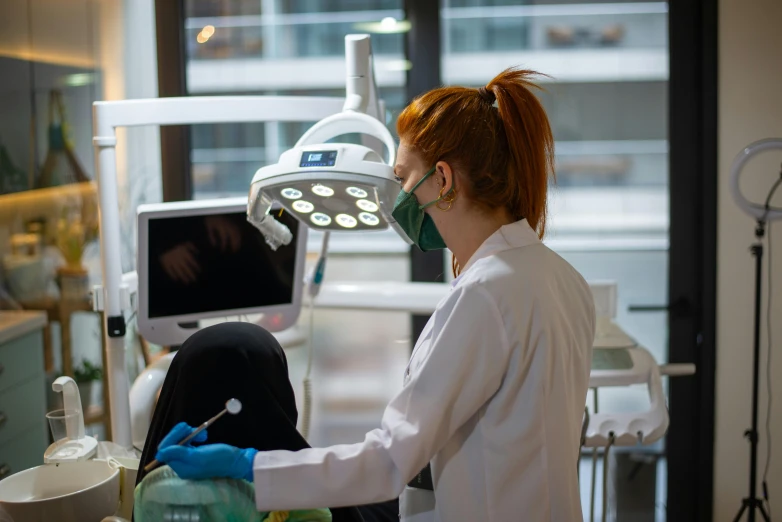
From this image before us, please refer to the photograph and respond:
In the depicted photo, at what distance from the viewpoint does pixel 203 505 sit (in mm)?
1129

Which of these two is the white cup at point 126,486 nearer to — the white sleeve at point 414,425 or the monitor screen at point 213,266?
the monitor screen at point 213,266

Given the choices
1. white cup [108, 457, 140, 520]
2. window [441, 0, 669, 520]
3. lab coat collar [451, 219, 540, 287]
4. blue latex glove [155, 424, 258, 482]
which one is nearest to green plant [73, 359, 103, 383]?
white cup [108, 457, 140, 520]

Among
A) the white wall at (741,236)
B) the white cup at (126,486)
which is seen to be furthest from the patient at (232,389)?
the white wall at (741,236)

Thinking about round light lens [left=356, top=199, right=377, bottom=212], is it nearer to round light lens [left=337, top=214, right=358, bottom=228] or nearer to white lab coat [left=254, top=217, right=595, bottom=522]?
round light lens [left=337, top=214, right=358, bottom=228]

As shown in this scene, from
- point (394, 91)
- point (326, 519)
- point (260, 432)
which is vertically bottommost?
point (326, 519)

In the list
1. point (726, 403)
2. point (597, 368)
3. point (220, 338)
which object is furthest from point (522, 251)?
point (726, 403)

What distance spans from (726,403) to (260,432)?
75.7 inches

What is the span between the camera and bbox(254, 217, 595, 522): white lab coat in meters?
1.09

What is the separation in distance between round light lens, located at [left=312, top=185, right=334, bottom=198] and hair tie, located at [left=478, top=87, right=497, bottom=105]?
1.16 ft

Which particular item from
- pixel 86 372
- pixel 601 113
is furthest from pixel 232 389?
pixel 601 113

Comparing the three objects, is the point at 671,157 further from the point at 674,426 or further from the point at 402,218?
the point at 402,218

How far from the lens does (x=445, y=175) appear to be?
1.17 meters

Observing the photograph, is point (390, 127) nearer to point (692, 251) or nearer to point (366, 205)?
point (692, 251)

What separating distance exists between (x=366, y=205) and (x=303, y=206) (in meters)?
0.14
